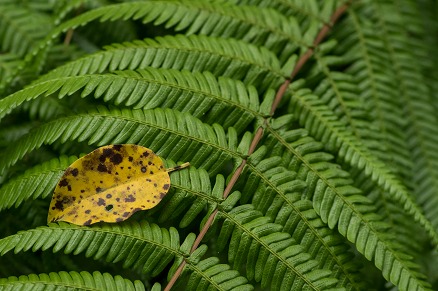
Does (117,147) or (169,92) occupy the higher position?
(169,92)

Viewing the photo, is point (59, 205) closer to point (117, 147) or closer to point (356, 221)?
point (117, 147)

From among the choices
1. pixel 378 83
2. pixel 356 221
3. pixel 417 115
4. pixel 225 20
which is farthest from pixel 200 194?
pixel 417 115

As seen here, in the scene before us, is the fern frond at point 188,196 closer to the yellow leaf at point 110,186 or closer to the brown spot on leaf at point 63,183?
the yellow leaf at point 110,186

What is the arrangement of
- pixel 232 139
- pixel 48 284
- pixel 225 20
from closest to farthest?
pixel 48 284, pixel 232 139, pixel 225 20

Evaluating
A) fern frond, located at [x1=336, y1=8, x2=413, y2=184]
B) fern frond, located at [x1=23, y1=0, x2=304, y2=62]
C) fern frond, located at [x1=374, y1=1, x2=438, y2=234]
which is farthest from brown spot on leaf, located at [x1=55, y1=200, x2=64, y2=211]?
fern frond, located at [x1=374, y1=1, x2=438, y2=234]

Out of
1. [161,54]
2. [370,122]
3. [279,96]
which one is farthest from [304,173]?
[161,54]

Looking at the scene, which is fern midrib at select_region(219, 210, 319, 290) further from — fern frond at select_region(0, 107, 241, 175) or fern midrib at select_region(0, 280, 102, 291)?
fern midrib at select_region(0, 280, 102, 291)

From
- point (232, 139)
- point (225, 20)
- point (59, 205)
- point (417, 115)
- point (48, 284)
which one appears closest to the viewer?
point (48, 284)
